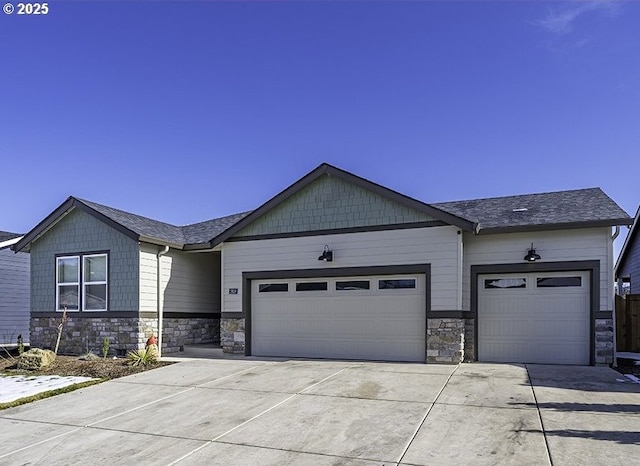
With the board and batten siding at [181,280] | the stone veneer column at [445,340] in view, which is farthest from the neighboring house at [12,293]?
the stone veneer column at [445,340]

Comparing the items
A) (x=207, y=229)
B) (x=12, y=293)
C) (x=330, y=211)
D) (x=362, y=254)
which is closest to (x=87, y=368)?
(x=207, y=229)

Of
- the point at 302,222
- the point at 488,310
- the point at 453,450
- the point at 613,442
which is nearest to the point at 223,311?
the point at 302,222

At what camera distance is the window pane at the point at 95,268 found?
14039 mm

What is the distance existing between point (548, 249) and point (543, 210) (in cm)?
123

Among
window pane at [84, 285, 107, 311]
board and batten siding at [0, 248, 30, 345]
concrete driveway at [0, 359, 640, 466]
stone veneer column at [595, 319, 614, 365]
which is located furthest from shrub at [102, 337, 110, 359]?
A: stone veneer column at [595, 319, 614, 365]

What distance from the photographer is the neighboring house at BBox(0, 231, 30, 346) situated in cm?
1756

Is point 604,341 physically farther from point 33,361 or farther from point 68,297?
point 68,297

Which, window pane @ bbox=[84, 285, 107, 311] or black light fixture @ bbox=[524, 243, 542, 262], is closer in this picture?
black light fixture @ bbox=[524, 243, 542, 262]

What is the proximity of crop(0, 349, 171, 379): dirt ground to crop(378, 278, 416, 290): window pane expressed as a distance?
5.60 meters

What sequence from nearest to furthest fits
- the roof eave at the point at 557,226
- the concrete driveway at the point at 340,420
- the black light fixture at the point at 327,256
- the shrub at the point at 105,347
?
the concrete driveway at the point at 340,420
the roof eave at the point at 557,226
the black light fixture at the point at 327,256
the shrub at the point at 105,347

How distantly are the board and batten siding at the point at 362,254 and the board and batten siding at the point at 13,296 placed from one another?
9413 millimetres

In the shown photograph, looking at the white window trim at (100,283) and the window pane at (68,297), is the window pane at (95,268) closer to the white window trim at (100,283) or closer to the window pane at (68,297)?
the white window trim at (100,283)

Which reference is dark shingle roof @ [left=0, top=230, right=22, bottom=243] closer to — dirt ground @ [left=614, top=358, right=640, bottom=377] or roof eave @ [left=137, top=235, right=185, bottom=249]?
roof eave @ [left=137, top=235, right=185, bottom=249]

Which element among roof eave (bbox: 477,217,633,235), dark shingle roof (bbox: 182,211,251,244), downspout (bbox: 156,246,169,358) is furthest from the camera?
dark shingle roof (bbox: 182,211,251,244)
